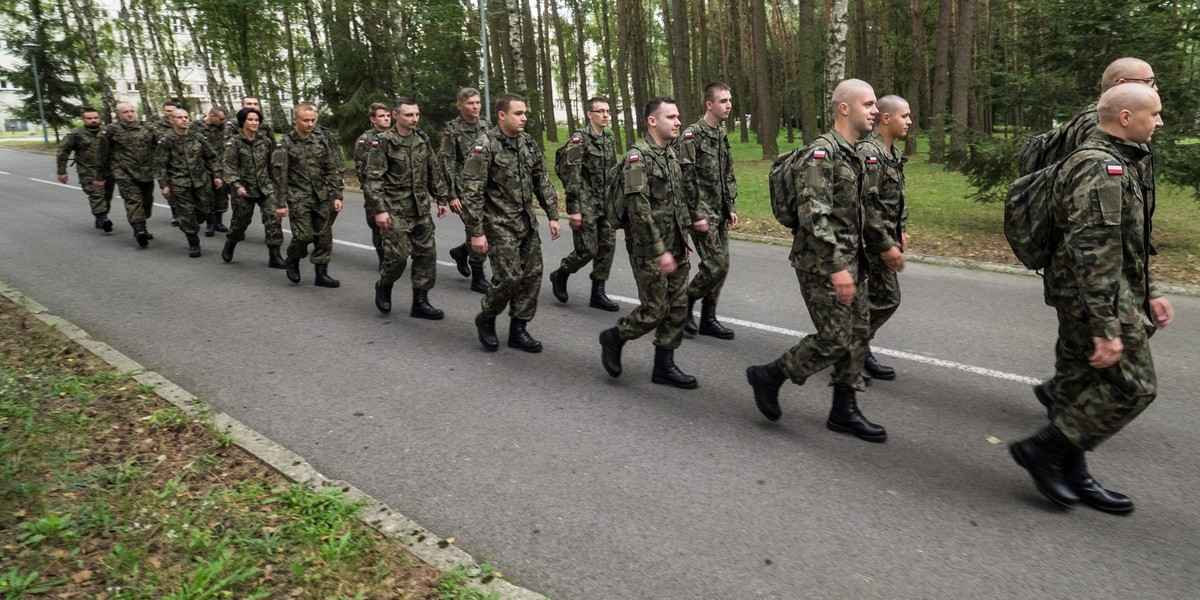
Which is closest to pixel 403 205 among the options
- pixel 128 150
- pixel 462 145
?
pixel 462 145

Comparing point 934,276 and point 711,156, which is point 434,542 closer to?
point 711,156

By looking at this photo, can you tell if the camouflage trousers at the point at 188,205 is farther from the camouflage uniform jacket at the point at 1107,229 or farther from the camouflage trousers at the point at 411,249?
the camouflage uniform jacket at the point at 1107,229

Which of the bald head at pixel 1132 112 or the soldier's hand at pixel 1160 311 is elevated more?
the bald head at pixel 1132 112

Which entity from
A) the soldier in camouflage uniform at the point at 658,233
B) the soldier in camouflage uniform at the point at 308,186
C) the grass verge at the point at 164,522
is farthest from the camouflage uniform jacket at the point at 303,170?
the soldier in camouflage uniform at the point at 658,233

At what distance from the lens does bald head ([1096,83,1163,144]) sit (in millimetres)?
3469

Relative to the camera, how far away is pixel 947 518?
366 cm

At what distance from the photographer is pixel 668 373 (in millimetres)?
5520

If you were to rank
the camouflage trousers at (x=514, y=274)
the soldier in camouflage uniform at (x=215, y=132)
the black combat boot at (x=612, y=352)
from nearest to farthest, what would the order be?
the black combat boot at (x=612, y=352), the camouflage trousers at (x=514, y=274), the soldier in camouflage uniform at (x=215, y=132)

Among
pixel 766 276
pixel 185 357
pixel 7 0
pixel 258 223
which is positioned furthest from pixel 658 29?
pixel 185 357

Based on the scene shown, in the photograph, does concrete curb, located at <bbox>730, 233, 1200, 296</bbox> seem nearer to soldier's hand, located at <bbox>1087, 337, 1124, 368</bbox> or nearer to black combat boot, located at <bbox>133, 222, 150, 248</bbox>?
soldier's hand, located at <bbox>1087, 337, 1124, 368</bbox>

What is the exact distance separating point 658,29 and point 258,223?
3983cm

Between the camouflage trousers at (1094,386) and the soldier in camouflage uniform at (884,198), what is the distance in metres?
1.07

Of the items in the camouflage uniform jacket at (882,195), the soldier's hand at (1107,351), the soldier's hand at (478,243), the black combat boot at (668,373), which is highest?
the camouflage uniform jacket at (882,195)

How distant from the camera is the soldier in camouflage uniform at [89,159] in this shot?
12.0 meters
